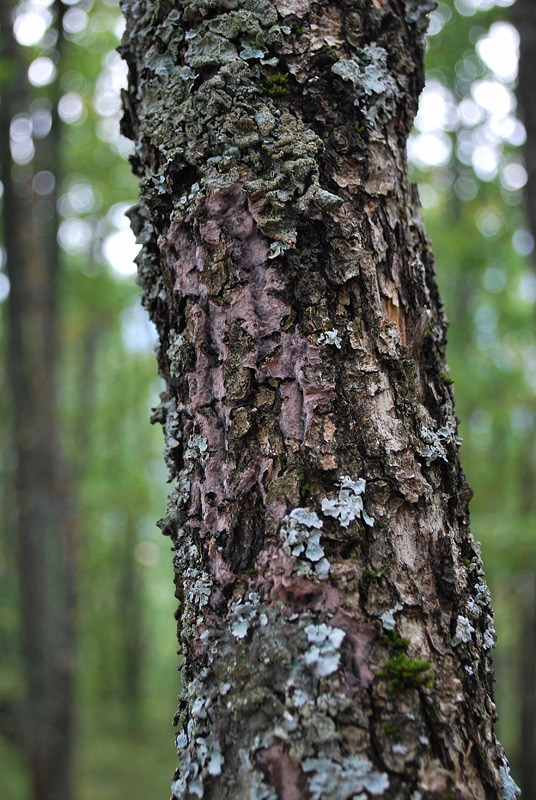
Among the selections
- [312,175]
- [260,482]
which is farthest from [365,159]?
[260,482]

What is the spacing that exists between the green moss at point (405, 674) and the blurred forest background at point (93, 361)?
184 inches

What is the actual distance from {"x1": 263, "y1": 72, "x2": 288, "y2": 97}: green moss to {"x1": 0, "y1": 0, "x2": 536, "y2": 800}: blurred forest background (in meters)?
3.79

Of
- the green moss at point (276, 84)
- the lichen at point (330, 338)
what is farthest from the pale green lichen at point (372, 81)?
the lichen at point (330, 338)

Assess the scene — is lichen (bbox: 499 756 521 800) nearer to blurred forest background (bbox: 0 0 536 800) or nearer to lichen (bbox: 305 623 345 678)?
lichen (bbox: 305 623 345 678)

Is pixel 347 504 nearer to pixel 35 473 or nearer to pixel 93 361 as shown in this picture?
pixel 35 473

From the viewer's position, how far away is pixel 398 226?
1.39m

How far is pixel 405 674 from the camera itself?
1.08 metres

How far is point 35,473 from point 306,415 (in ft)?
19.3

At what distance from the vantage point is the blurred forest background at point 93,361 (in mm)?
6480

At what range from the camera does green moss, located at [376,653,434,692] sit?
1.08 m

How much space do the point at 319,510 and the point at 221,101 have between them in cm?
91

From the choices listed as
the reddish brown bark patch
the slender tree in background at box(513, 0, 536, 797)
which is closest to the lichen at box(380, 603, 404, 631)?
the reddish brown bark patch

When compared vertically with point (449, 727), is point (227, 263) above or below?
above

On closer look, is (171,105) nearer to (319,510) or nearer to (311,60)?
(311,60)
